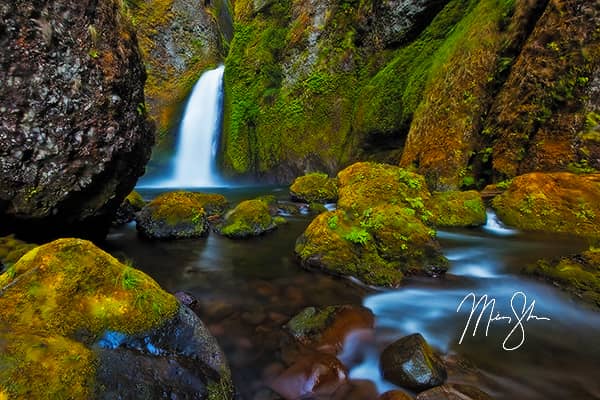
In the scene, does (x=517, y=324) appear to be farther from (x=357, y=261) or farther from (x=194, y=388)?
(x=194, y=388)

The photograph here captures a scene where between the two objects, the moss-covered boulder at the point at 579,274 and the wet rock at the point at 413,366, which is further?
the moss-covered boulder at the point at 579,274

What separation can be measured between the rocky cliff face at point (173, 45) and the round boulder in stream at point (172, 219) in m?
18.1

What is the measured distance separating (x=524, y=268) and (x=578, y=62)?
5.39 metres

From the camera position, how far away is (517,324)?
3303mm

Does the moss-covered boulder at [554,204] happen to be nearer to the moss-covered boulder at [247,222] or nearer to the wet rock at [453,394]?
the moss-covered boulder at [247,222]

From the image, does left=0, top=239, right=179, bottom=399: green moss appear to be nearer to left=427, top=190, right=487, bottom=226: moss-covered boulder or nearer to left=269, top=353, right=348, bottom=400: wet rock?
left=269, top=353, right=348, bottom=400: wet rock

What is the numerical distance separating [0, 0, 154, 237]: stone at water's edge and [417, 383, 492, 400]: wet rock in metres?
4.42

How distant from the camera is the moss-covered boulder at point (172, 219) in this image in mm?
6340

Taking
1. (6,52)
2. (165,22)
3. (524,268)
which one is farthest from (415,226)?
(165,22)

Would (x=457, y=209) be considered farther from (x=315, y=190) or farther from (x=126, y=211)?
(x=126, y=211)

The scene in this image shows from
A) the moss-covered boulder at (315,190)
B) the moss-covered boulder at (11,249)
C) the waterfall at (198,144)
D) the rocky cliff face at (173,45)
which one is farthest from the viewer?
the rocky cliff face at (173,45)

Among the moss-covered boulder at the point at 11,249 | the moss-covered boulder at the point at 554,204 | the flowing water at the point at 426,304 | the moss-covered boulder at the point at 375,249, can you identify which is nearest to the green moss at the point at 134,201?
the flowing water at the point at 426,304

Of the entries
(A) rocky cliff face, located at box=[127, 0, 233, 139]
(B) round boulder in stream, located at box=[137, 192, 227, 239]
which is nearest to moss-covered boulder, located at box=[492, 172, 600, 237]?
(B) round boulder in stream, located at box=[137, 192, 227, 239]

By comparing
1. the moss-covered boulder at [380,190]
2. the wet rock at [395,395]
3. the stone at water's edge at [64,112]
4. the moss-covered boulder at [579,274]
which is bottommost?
the wet rock at [395,395]
